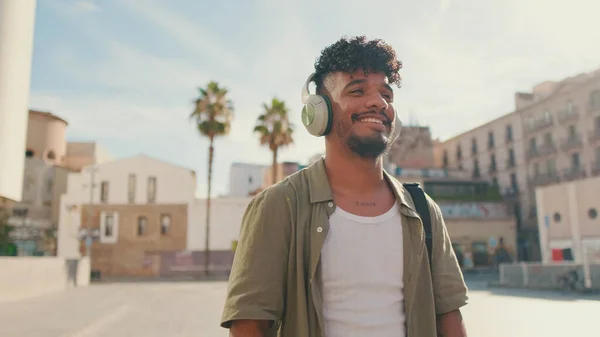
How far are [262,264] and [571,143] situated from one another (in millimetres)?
48619

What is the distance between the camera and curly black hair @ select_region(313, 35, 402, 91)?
6.95ft

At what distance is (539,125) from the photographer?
47.8 metres

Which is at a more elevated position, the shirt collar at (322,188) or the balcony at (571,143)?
the balcony at (571,143)

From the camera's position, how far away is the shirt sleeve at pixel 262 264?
177 centimetres

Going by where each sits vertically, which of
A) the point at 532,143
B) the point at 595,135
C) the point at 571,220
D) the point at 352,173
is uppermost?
the point at 532,143

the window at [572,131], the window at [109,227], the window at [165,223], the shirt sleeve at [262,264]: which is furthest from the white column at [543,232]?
the shirt sleeve at [262,264]

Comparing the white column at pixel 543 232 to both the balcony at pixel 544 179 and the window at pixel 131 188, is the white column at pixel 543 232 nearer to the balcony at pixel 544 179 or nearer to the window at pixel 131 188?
the balcony at pixel 544 179

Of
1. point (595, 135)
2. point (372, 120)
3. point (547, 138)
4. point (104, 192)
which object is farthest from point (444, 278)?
point (547, 138)

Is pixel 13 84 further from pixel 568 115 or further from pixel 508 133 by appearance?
pixel 508 133

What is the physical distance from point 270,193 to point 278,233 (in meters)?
0.17

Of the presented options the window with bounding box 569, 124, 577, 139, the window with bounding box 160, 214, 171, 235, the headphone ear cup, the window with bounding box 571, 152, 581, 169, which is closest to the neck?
the headphone ear cup

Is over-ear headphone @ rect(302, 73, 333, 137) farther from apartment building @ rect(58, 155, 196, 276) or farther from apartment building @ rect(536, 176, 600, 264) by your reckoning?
apartment building @ rect(58, 155, 196, 276)

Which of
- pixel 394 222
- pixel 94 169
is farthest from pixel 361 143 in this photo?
pixel 94 169

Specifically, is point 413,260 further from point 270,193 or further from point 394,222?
point 270,193
